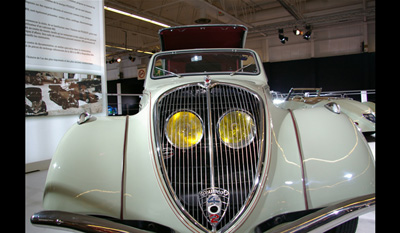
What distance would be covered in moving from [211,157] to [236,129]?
0.30m

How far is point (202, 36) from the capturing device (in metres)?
3.96

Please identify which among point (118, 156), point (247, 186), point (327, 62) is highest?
point (327, 62)

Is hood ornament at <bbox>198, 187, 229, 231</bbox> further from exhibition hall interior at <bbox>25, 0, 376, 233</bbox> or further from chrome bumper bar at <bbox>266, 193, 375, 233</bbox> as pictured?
chrome bumper bar at <bbox>266, 193, 375, 233</bbox>

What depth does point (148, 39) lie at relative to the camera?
1894 centimetres

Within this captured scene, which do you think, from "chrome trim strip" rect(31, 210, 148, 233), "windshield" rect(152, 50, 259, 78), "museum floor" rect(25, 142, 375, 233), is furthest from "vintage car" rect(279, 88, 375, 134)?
"chrome trim strip" rect(31, 210, 148, 233)

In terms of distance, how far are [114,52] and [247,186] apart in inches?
863

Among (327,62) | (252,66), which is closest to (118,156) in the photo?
(252,66)

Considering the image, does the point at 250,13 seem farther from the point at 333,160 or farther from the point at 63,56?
the point at 333,160

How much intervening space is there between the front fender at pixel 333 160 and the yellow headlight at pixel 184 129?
736 millimetres

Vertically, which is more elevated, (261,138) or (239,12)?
(239,12)

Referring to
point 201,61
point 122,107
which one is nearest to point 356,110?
point 201,61

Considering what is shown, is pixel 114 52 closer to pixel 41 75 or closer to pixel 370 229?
pixel 41 75

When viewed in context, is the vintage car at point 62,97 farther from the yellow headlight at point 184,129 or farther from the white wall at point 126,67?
the white wall at point 126,67

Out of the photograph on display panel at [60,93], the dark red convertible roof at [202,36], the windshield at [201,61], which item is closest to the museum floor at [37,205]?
the photograph on display panel at [60,93]
